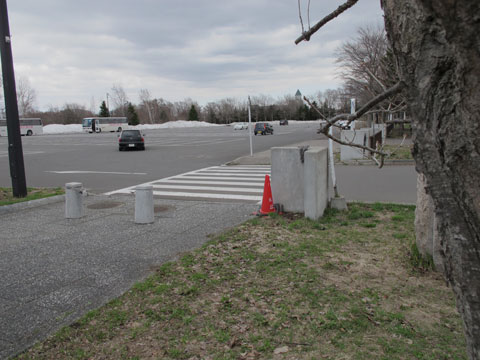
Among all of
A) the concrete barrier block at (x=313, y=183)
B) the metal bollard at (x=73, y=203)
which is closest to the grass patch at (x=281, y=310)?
the concrete barrier block at (x=313, y=183)

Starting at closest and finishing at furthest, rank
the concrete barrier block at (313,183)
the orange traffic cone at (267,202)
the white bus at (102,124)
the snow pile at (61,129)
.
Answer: the concrete barrier block at (313,183) < the orange traffic cone at (267,202) < the white bus at (102,124) < the snow pile at (61,129)

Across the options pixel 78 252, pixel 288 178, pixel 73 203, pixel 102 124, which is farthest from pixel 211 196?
pixel 102 124

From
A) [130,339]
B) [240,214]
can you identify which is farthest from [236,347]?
[240,214]

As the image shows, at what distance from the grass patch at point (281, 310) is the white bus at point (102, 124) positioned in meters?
71.2

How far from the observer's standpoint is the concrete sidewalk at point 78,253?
160 inches

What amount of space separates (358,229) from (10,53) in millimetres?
9051

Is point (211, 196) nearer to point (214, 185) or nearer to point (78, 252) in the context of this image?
point (214, 185)

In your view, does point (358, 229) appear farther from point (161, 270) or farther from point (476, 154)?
point (476, 154)

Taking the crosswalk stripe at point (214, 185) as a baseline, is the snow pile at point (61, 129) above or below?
above

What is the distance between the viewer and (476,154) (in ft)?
4.36

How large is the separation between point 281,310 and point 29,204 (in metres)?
7.79

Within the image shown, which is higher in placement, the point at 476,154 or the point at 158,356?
the point at 476,154

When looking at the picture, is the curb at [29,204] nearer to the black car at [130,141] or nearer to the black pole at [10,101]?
the black pole at [10,101]

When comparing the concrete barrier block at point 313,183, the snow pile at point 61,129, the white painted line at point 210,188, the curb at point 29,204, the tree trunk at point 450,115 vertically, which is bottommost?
the white painted line at point 210,188
